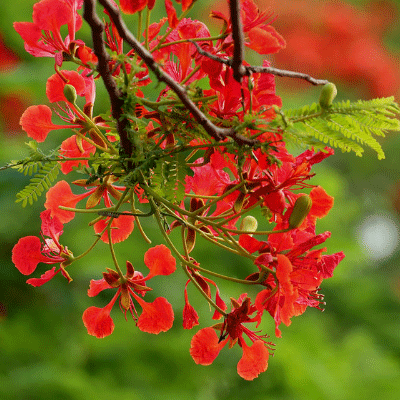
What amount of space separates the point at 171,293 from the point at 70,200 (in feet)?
6.38

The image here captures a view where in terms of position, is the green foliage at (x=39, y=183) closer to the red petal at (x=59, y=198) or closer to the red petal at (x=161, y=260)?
the red petal at (x=59, y=198)

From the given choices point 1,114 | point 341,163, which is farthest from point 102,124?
point 341,163

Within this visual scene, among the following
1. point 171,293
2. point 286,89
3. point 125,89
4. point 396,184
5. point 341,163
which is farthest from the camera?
point 396,184

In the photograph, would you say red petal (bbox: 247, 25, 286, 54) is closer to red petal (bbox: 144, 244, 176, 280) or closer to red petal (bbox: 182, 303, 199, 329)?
red petal (bbox: 144, 244, 176, 280)

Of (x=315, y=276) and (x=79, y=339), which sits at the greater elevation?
(x=315, y=276)

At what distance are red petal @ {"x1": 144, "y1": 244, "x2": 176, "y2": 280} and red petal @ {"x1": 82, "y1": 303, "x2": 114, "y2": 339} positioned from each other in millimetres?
132

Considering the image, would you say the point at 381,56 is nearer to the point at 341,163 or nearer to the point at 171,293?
the point at 341,163

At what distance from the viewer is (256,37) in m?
0.77

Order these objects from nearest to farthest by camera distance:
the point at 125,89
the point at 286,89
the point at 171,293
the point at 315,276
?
1. the point at 125,89
2. the point at 315,276
3. the point at 171,293
4. the point at 286,89

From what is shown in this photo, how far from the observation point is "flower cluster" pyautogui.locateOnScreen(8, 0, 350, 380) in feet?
2.44

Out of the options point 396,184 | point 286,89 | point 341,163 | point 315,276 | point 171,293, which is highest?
point 315,276

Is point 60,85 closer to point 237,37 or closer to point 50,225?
point 50,225

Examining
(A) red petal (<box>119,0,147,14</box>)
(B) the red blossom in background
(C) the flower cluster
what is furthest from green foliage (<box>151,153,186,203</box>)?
(B) the red blossom in background

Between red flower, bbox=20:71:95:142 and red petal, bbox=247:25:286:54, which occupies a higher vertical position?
red petal, bbox=247:25:286:54
